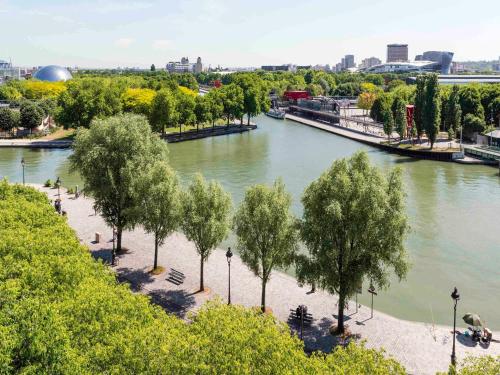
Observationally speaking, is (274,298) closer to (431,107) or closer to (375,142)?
(431,107)

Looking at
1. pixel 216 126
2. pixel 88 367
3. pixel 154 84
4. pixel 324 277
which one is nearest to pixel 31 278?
pixel 88 367

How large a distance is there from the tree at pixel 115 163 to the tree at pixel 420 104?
6219cm

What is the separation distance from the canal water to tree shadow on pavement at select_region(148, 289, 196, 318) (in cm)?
1085

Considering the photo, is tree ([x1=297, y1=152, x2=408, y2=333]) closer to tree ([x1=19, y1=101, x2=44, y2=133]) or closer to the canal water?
the canal water

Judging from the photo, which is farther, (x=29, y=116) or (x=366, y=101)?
(x=366, y=101)

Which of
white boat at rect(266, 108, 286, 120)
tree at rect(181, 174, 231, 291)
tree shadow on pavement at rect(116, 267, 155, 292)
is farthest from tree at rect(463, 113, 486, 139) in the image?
tree shadow on pavement at rect(116, 267, 155, 292)

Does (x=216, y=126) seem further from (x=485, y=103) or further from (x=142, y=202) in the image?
(x=142, y=202)

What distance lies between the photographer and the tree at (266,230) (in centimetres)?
2844

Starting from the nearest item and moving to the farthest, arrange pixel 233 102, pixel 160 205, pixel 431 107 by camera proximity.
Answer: pixel 160 205 < pixel 431 107 < pixel 233 102

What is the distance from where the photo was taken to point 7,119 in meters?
99.2

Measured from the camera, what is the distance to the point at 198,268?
117 ft

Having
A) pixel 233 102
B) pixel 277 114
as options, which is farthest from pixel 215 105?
pixel 277 114

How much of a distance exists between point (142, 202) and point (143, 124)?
31.0ft

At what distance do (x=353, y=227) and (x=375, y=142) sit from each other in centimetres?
7292
